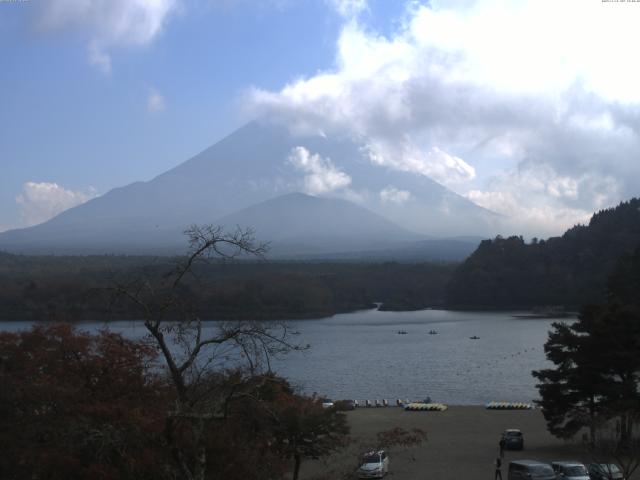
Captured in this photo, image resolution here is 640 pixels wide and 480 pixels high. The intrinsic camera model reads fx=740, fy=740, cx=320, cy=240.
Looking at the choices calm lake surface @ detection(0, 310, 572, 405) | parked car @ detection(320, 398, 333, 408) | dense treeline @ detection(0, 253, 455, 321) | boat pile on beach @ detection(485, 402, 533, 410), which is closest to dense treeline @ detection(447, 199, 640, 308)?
dense treeline @ detection(0, 253, 455, 321)

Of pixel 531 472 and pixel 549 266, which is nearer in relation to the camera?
pixel 531 472

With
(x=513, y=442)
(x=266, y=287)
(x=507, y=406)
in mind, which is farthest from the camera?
(x=266, y=287)

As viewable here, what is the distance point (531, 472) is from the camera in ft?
24.7

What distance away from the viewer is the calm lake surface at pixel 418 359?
775 inches

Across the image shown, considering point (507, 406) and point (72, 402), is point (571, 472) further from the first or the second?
point (507, 406)

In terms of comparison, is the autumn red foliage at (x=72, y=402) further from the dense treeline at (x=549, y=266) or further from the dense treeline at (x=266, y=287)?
the dense treeline at (x=549, y=266)

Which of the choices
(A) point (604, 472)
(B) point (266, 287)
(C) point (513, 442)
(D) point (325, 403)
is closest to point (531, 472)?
(A) point (604, 472)

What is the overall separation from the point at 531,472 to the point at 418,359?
19381mm

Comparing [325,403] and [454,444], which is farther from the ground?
[325,403]

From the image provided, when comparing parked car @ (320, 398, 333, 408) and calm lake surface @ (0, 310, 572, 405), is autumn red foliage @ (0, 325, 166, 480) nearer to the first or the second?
parked car @ (320, 398, 333, 408)

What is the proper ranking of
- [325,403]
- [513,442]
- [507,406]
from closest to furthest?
[513,442] → [325,403] → [507,406]

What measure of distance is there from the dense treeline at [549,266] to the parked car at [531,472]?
3998 centimetres

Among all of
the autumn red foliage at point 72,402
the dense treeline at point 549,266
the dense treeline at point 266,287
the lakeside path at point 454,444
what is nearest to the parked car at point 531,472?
the lakeside path at point 454,444

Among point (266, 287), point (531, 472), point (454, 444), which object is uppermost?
point (266, 287)
